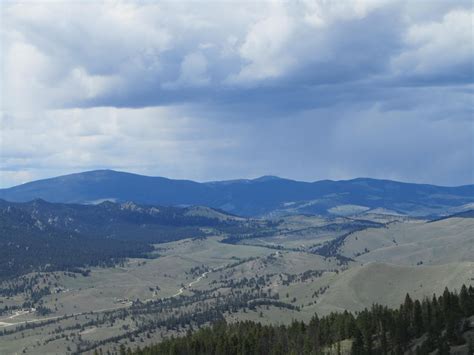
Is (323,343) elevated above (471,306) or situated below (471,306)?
below

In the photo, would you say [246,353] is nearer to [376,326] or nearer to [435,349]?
[376,326]

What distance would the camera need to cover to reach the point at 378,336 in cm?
16962

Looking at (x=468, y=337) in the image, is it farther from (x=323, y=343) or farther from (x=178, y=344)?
(x=178, y=344)

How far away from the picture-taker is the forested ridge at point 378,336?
14975 centimetres

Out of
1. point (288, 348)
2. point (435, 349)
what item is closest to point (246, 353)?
point (288, 348)

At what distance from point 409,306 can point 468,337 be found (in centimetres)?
3639

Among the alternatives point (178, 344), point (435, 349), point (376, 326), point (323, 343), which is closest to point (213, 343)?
point (178, 344)

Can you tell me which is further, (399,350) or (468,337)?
(399,350)

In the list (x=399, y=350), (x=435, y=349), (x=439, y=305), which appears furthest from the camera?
(x=439, y=305)

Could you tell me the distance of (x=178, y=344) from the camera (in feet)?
644

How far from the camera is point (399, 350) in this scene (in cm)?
15475

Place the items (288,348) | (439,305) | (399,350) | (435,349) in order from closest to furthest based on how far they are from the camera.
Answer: (435,349)
(399,350)
(439,305)
(288,348)

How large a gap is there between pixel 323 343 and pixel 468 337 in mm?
54533

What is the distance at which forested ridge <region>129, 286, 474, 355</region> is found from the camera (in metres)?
150
